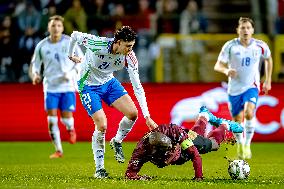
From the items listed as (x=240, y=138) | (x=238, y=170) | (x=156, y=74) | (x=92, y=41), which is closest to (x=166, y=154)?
(x=238, y=170)

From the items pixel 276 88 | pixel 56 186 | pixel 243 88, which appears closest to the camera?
pixel 56 186

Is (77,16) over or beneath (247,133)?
over

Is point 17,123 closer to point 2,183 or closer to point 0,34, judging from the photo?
point 0,34

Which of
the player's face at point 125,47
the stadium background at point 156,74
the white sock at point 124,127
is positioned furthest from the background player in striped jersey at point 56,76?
the player's face at point 125,47

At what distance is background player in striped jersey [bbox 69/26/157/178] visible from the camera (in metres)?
12.2

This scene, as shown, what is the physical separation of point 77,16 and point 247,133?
5.98 meters

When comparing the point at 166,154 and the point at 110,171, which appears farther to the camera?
the point at 110,171

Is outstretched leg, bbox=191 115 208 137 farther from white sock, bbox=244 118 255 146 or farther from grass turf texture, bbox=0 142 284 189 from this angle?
white sock, bbox=244 118 255 146

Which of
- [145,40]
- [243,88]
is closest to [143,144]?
[243,88]

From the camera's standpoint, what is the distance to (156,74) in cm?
2044

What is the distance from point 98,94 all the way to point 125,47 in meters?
1.10

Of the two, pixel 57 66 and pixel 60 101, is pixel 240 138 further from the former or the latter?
pixel 57 66

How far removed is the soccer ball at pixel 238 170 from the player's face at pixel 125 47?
2.06 metres

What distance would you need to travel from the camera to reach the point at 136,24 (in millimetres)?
20719
